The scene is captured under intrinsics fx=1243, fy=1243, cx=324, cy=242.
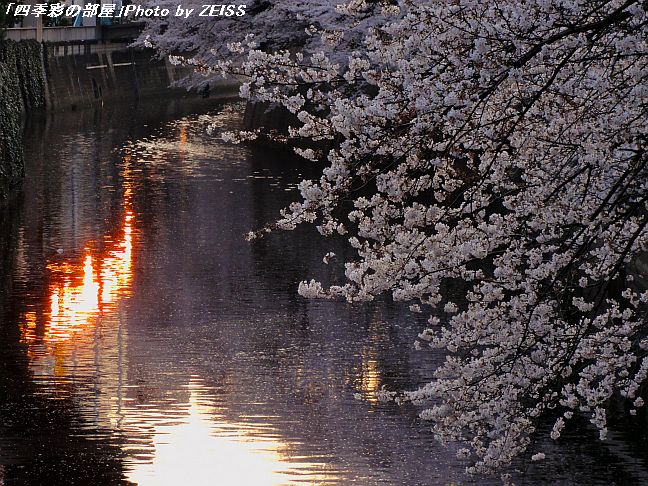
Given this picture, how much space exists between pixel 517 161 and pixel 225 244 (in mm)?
12580

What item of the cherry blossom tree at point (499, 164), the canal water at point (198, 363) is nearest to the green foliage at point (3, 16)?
the canal water at point (198, 363)

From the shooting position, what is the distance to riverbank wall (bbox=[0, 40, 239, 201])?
42.7m

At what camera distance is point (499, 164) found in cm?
710

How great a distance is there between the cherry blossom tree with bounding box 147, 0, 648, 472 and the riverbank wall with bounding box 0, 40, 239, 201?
1175 inches

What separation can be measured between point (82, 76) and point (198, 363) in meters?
37.5

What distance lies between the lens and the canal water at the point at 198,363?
979cm

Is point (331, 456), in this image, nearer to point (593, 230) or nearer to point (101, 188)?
point (593, 230)

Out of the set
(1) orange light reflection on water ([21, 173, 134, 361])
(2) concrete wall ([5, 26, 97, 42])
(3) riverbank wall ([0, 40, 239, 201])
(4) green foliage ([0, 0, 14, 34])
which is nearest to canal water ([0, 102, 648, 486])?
(1) orange light reflection on water ([21, 173, 134, 361])

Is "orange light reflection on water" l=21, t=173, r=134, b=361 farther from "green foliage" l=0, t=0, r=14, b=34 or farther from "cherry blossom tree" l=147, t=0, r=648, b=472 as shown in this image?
"green foliage" l=0, t=0, r=14, b=34

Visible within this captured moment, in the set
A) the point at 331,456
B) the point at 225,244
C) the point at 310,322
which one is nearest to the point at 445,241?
the point at 331,456

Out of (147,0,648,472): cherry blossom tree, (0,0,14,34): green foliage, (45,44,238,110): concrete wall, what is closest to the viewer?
(147,0,648,472): cherry blossom tree

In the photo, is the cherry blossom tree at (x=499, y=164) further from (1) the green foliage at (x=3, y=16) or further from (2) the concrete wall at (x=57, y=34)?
(2) the concrete wall at (x=57, y=34)

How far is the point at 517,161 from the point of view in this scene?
6.97 m

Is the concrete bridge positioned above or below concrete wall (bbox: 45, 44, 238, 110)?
above
